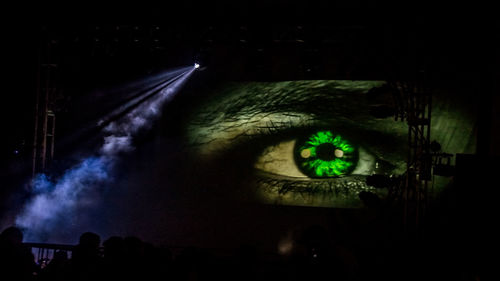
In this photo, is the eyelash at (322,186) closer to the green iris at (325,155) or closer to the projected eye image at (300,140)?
the projected eye image at (300,140)

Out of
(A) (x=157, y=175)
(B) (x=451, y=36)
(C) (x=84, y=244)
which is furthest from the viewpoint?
(A) (x=157, y=175)

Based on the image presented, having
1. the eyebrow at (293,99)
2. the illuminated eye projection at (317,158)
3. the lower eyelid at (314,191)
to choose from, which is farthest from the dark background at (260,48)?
the illuminated eye projection at (317,158)

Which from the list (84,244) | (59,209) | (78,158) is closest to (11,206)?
(59,209)

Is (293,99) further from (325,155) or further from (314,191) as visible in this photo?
(314,191)

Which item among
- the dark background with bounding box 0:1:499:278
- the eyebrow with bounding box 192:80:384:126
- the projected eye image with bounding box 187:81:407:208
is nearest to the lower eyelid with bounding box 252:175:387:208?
the projected eye image with bounding box 187:81:407:208

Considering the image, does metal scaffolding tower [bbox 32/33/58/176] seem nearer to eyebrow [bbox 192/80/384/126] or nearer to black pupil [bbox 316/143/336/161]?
eyebrow [bbox 192/80/384/126]

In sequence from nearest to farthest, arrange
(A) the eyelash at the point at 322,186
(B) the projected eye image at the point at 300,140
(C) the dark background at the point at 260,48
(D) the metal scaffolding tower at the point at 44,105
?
(C) the dark background at the point at 260,48
(A) the eyelash at the point at 322,186
(B) the projected eye image at the point at 300,140
(D) the metal scaffolding tower at the point at 44,105

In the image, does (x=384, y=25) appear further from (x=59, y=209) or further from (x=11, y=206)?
(x=11, y=206)

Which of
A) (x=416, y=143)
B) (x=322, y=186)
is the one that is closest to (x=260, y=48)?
(x=322, y=186)
